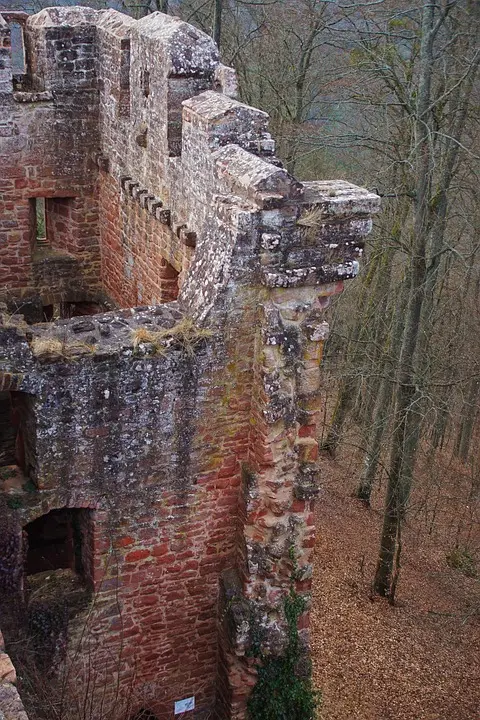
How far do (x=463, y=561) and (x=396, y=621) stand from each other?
2.52 m

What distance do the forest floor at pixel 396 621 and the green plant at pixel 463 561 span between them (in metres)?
0.11

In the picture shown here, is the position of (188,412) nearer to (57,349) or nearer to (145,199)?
(57,349)

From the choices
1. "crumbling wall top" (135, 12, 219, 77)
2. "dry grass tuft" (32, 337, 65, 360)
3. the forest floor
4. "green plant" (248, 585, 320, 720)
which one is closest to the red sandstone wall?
"crumbling wall top" (135, 12, 219, 77)

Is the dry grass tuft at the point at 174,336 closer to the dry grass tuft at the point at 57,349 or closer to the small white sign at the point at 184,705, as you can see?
the dry grass tuft at the point at 57,349

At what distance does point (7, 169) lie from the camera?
9.76 meters

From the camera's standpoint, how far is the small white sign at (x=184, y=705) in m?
7.71

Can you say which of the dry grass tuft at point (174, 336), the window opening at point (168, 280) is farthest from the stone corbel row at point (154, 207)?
the dry grass tuft at point (174, 336)

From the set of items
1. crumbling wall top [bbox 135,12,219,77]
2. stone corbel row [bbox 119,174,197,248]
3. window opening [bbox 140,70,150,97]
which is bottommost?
stone corbel row [bbox 119,174,197,248]

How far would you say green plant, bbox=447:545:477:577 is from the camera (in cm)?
1351

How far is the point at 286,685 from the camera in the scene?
24.0 ft

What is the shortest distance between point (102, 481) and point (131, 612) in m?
1.40

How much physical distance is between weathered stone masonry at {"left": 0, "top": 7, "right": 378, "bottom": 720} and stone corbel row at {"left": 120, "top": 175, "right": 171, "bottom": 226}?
34mm

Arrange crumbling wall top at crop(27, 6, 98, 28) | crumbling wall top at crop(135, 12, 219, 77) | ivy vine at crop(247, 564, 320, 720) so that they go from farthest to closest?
crumbling wall top at crop(27, 6, 98, 28) < crumbling wall top at crop(135, 12, 219, 77) < ivy vine at crop(247, 564, 320, 720)

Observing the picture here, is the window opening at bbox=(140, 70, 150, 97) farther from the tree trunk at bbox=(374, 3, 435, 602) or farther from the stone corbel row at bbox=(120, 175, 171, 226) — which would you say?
the tree trunk at bbox=(374, 3, 435, 602)
